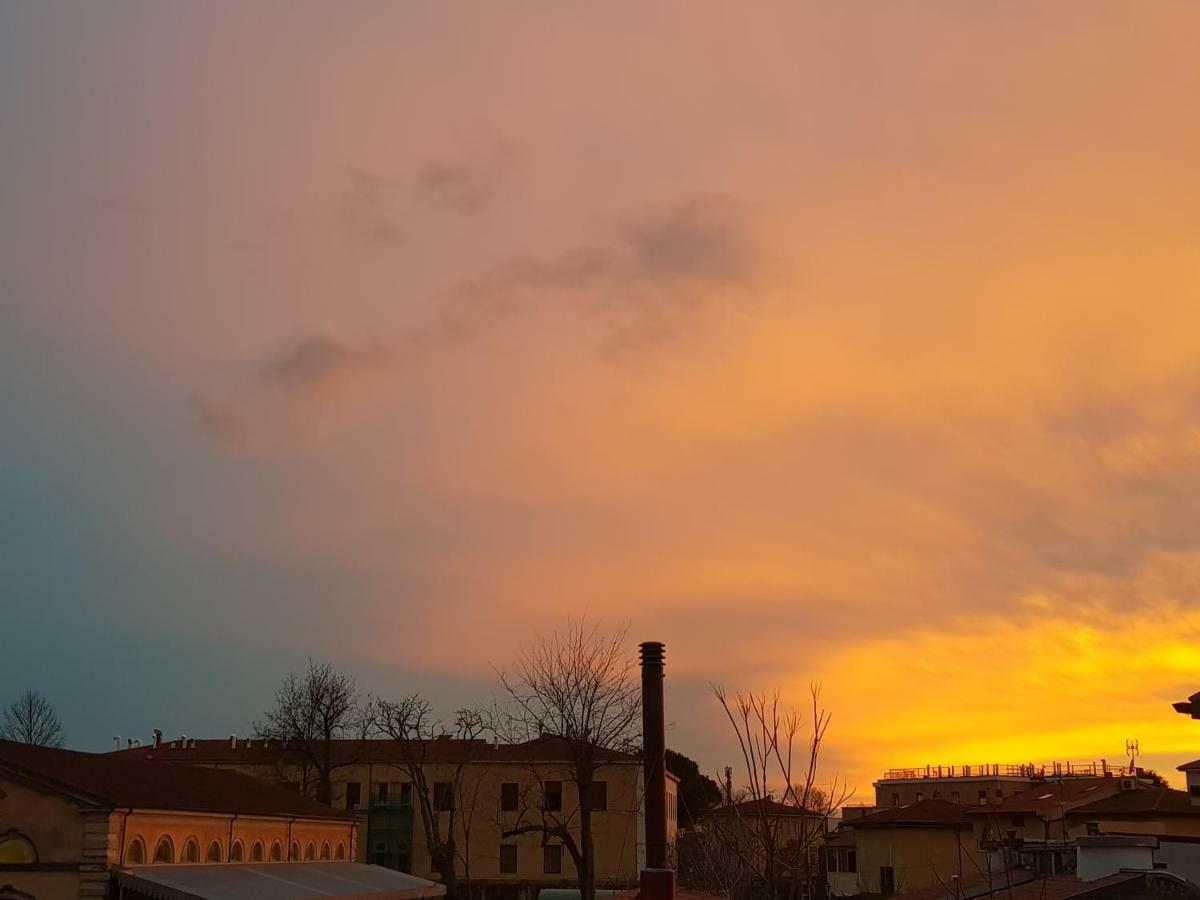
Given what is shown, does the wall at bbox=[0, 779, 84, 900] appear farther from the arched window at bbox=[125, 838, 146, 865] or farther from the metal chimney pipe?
the metal chimney pipe

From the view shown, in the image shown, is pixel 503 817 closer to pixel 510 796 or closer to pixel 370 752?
pixel 510 796

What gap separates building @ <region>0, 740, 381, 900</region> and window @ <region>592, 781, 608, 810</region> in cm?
2736

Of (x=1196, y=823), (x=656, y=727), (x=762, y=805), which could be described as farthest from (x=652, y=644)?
(x=1196, y=823)

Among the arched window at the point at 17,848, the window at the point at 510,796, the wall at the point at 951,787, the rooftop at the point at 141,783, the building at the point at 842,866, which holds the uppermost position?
the rooftop at the point at 141,783

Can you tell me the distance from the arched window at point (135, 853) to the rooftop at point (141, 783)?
3.08 feet

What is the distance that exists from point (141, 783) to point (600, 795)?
3482cm

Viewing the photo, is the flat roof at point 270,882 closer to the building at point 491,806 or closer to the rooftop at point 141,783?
the rooftop at point 141,783

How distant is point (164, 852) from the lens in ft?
108

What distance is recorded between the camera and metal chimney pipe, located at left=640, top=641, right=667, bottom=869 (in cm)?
1841

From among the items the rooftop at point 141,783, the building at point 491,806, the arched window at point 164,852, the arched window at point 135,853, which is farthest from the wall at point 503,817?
the arched window at point 135,853

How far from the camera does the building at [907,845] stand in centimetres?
5175

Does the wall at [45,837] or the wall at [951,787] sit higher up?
the wall at [45,837]

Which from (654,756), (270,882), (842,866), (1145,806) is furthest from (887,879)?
(654,756)

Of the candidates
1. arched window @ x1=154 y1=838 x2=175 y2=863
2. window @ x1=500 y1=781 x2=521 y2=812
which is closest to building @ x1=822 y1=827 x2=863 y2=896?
window @ x1=500 y1=781 x2=521 y2=812
